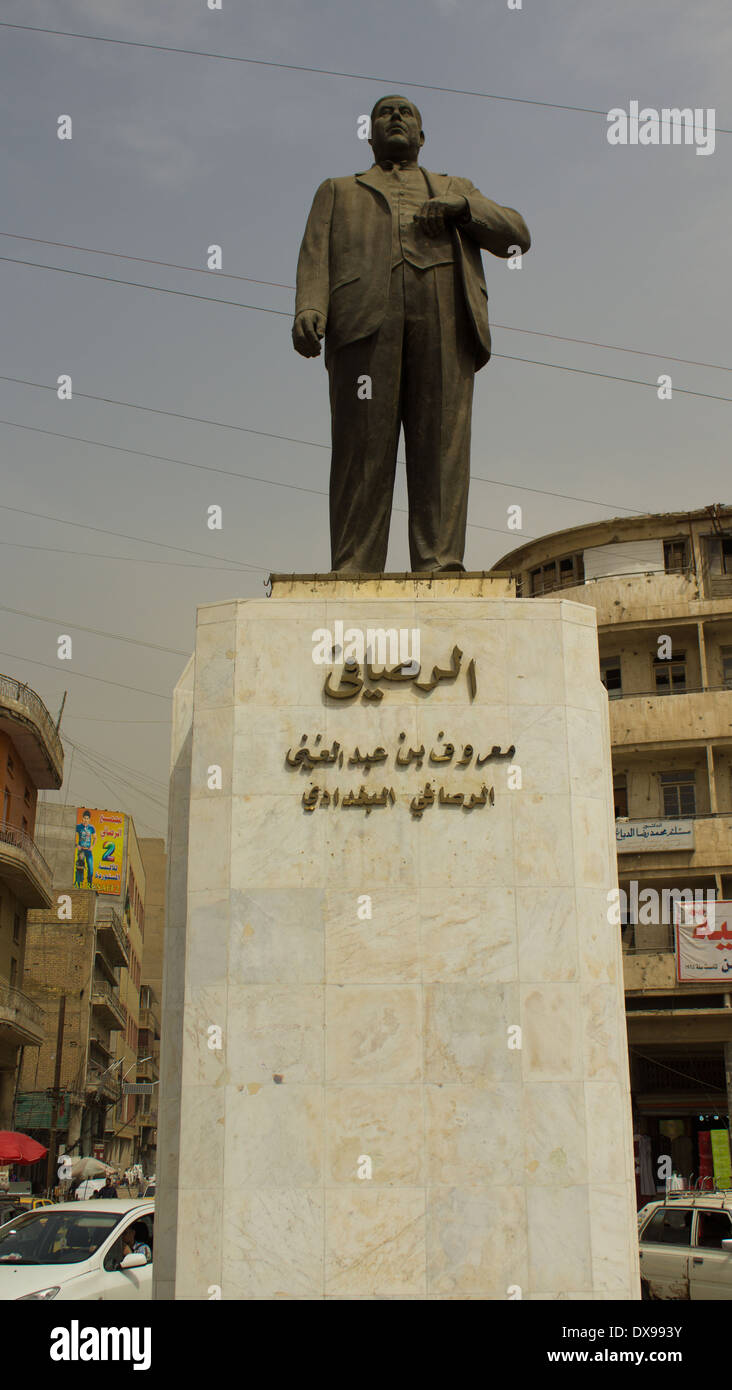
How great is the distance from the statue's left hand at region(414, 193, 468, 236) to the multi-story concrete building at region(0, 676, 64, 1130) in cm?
3029

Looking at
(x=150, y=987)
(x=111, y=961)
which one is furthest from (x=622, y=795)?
(x=150, y=987)

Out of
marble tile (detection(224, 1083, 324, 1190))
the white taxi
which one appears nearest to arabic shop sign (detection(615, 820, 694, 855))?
the white taxi

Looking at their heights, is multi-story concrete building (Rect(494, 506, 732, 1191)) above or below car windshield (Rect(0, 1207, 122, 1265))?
above

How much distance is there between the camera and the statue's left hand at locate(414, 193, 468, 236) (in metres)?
9.09

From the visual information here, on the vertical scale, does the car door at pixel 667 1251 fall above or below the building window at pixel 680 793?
below

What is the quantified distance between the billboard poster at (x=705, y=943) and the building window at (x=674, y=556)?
34.2 ft

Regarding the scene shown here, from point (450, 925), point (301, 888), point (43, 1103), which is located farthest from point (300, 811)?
point (43, 1103)

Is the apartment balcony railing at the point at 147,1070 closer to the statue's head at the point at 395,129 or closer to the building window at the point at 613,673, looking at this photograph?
the building window at the point at 613,673

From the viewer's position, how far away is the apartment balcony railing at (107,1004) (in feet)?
184

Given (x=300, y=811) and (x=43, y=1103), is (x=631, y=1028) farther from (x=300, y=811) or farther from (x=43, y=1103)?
(x=300, y=811)

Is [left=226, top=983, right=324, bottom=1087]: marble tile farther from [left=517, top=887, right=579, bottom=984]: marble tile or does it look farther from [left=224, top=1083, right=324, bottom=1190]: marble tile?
[left=517, top=887, right=579, bottom=984]: marble tile

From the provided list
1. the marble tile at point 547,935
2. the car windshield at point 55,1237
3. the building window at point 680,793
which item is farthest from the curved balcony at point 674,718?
the marble tile at point 547,935

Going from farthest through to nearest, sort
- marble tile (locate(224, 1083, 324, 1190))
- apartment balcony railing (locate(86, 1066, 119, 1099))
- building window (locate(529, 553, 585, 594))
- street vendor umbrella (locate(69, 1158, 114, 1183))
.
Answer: apartment balcony railing (locate(86, 1066, 119, 1099)) → building window (locate(529, 553, 585, 594)) → street vendor umbrella (locate(69, 1158, 114, 1183)) → marble tile (locate(224, 1083, 324, 1190))

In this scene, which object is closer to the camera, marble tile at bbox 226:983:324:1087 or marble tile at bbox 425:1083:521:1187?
marble tile at bbox 425:1083:521:1187
